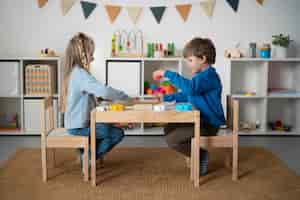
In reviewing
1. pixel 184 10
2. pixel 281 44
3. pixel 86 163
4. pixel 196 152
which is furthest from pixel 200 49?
pixel 281 44

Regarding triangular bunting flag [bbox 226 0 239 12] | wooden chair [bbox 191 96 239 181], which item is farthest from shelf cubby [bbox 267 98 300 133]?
wooden chair [bbox 191 96 239 181]

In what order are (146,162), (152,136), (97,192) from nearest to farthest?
(97,192) → (146,162) → (152,136)

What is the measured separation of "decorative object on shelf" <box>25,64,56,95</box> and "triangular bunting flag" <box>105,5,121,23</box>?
839mm

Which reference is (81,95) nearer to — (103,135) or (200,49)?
(103,135)

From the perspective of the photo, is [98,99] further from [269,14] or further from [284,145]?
[269,14]

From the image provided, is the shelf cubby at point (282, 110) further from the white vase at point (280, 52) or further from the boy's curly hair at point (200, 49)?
the boy's curly hair at point (200, 49)

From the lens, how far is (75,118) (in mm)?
3088

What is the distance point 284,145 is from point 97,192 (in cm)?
221

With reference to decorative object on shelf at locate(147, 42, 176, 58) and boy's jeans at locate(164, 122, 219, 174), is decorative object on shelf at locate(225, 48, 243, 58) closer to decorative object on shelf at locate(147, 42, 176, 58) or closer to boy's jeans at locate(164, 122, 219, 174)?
decorative object on shelf at locate(147, 42, 176, 58)

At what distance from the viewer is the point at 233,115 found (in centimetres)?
303

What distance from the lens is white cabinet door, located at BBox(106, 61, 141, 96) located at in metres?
4.62

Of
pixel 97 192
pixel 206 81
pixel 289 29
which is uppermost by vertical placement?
pixel 289 29

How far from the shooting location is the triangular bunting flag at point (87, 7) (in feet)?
15.6

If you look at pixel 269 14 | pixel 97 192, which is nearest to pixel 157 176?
pixel 97 192
